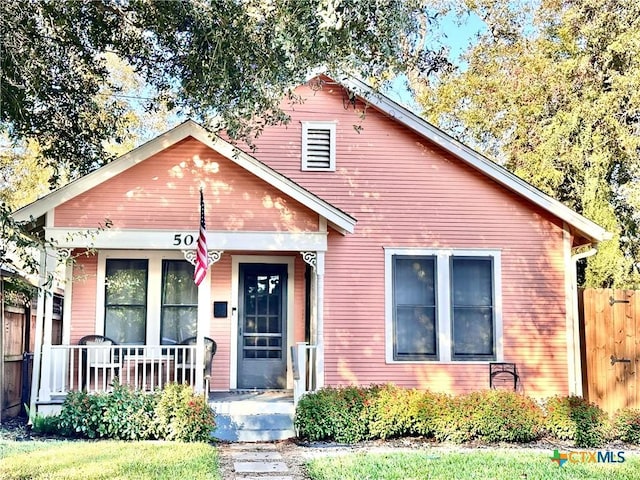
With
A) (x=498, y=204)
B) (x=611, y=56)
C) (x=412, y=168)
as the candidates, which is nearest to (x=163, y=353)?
(x=412, y=168)

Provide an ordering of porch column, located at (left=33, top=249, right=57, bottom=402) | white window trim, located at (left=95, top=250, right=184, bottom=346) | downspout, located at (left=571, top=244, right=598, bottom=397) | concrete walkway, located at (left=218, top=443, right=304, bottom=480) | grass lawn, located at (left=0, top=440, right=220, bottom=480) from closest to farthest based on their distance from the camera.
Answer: grass lawn, located at (left=0, top=440, right=220, bottom=480) → concrete walkway, located at (left=218, top=443, right=304, bottom=480) → porch column, located at (left=33, top=249, right=57, bottom=402) → white window trim, located at (left=95, top=250, right=184, bottom=346) → downspout, located at (left=571, top=244, right=598, bottom=397)

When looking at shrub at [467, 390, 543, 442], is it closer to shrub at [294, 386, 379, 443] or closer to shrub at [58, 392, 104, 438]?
shrub at [294, 386, 379, 443]

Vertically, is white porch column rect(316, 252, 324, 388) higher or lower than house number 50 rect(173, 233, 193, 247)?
lower

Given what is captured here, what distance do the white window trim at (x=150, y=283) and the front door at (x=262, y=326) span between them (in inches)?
50.1

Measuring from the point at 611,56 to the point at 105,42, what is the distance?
12.4 meters

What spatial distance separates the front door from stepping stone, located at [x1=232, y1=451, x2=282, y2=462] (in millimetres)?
2916

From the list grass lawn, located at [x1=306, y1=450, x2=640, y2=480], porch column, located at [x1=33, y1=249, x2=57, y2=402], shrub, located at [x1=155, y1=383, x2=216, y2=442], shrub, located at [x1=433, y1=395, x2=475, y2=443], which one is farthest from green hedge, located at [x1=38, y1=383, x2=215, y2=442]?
shrub, located at [x1=433, y1=395, x2=475, y2=443]

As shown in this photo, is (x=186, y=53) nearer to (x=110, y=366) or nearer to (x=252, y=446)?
(x=110, y=366)

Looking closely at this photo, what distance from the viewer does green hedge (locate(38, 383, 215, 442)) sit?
27.5 feet

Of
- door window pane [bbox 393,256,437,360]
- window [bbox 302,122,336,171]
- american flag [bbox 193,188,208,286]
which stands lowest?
door window pane [bbox 393,256,437,360]

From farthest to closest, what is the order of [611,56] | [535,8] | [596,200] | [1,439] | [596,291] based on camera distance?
[535,8]
[611,56]
[596,200]
[596,291]
[1,439]

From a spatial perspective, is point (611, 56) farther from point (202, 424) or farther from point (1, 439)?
point (1, 439)

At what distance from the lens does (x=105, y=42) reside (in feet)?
29.4

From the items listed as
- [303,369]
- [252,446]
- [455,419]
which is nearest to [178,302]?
[303,369]
